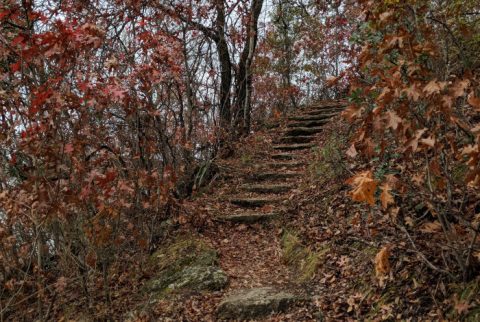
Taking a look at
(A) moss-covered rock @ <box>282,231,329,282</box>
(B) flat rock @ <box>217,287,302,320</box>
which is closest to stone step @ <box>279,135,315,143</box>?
(A) moss-covered rock @ <box>282,231,329,282</box>

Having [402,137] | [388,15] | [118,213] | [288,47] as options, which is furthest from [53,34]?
[288,47]

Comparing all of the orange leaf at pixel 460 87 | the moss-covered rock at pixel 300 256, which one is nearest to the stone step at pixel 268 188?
the moss-covered rock at pixel 300 256

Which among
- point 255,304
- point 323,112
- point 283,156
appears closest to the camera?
point 255,304

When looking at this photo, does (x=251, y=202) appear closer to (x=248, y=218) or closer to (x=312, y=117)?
(x=248, y=218)

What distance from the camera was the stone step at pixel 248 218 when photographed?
6504 mm

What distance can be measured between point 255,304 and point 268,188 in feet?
11.3

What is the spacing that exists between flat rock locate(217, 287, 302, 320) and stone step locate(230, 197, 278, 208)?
8.76ft

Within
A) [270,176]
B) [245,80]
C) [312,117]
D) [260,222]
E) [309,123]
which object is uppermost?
[245,80]

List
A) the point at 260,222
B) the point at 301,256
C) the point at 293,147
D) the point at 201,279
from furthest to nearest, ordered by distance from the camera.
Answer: the point at 293,147
the point at 260,222
the point at 301,256
the point at 201,279

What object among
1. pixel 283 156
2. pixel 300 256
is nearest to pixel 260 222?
pixel 300 256

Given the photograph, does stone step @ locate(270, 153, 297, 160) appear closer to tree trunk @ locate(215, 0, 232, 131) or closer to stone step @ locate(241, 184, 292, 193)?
tree trunk @ locate(215, 0, 232, 131)

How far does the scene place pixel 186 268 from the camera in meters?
5.24

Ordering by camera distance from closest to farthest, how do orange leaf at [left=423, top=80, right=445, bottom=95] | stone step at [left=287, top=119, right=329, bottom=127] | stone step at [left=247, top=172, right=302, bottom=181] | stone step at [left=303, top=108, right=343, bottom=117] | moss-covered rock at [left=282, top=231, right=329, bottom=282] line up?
orange leaf at [left=423, top=80, right=445, bottom=95]
moss-covered rock at [left=282, top=231, right=329, bottom=282]
stone step at [left=247, top=172, right=302, bottom=181]
stone step at [left=287, top=119, right=329, bottom=127]
stone step at [left=303, top=108, right=343, bottom=117]

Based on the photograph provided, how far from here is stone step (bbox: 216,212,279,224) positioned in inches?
256
